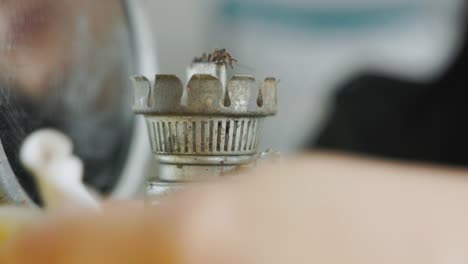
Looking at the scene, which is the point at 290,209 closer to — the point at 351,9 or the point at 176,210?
the point at 176,210

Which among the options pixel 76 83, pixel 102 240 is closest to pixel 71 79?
pixel 76 83

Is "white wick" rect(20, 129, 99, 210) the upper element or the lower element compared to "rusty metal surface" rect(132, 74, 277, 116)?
lower

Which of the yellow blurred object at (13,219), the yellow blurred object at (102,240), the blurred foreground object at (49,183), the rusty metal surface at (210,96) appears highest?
the rusty metal surface at (210,96)

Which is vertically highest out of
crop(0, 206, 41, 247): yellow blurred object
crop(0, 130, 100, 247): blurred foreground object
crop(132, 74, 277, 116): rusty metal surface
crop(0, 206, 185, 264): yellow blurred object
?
crop(132, 74, 277, 116): rusty metal surface

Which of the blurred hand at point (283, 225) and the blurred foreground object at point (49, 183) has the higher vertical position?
the blurred hand at point (283, 225)

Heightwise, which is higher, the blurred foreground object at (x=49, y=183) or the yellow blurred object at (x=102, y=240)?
the yellow blurred object at (x=102, y=240)

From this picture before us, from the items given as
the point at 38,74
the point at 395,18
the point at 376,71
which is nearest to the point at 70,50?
the point at 38,74
